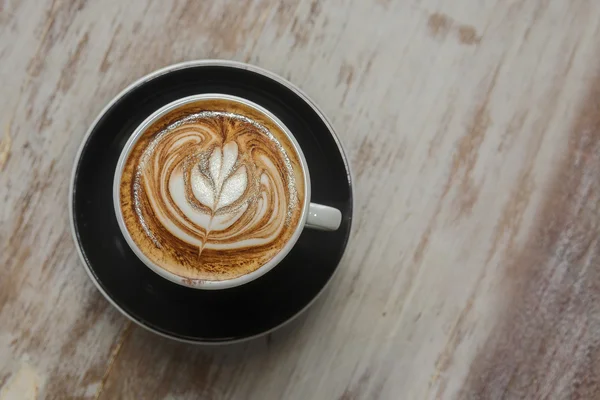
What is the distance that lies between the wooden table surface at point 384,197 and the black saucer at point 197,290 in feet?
0.34

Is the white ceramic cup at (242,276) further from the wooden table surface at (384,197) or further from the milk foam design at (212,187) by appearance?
the wooden table surface at (384,197)

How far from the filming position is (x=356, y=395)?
3.06ft

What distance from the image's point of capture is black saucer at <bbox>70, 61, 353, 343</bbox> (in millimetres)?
817

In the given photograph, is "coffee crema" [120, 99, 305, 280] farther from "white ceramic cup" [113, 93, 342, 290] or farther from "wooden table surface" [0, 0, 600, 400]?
"wooden table surface" [0, 0, 600, 400]

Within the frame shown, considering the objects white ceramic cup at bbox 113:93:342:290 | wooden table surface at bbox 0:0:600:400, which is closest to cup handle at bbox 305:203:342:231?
white ceramic cup at bbox 113:93:342:290

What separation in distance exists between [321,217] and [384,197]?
0.23 meters

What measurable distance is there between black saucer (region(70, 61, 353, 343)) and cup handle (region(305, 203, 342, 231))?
3.5 inches

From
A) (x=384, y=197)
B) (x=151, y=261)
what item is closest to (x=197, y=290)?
(x=151, y=261)

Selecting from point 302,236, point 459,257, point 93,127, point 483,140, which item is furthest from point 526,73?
point 93,127

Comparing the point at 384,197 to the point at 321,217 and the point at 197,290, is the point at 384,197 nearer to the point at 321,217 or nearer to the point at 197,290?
the point at 321,217

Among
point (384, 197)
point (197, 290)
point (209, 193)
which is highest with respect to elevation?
point (384, 197)

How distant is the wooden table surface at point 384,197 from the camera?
2.96ft

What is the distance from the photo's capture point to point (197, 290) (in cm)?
83

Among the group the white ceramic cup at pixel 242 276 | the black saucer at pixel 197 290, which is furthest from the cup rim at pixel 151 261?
the black saucer at pixel 197 290
